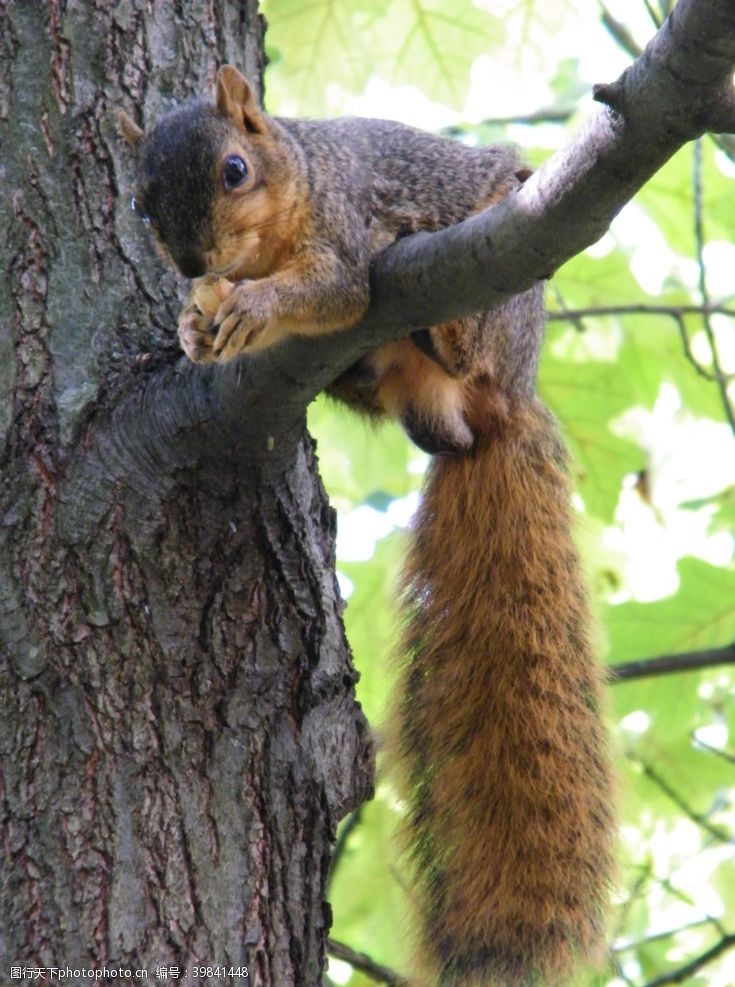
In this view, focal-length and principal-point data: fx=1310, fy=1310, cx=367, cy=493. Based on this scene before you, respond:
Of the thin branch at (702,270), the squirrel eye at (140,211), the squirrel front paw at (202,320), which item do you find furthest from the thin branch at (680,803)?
the squirrel eye at (140,211)

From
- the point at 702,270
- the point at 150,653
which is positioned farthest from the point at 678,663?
the point at 150,653

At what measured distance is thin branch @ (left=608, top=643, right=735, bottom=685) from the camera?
2143 mm

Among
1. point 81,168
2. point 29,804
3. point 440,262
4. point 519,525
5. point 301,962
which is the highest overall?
point 81,168

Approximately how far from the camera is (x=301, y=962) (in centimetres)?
148

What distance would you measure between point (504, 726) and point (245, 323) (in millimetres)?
702

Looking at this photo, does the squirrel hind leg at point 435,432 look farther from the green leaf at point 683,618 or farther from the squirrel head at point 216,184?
the green leaf at point 683,618

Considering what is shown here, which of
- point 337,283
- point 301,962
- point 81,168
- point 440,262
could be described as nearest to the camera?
point 440,262

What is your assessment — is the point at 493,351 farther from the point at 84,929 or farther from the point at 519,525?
the point at 84,929

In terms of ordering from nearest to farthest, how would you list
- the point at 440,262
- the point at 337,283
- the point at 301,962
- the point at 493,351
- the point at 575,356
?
1. the point at 440,262
2. the point at 301,962
3. the point at 337,283
4. the point at 493,351
5. the point at 575,356

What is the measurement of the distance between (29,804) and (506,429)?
3.23 ft

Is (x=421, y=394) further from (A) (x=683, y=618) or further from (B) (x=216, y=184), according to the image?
(A) (x=683, y=618)

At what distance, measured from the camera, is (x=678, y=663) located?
7.08ft

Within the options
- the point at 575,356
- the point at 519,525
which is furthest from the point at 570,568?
the point at 575,356

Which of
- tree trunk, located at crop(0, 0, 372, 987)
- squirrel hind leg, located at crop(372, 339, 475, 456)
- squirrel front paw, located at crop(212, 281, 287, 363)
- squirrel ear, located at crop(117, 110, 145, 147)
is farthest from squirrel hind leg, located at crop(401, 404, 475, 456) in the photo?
squirrel ear, located at crop(117, 110, 145, 147)
